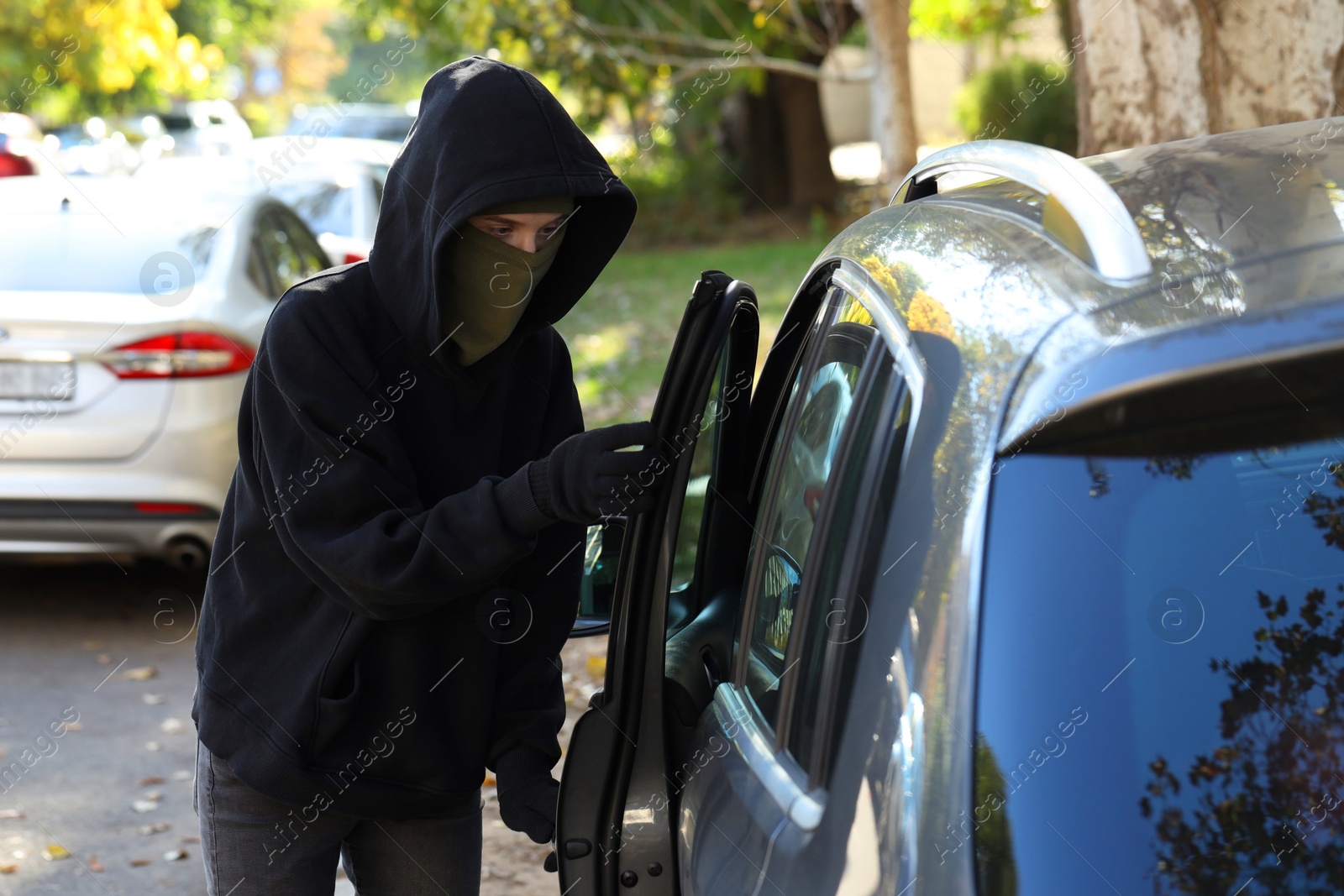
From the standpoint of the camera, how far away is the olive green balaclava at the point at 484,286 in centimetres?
220

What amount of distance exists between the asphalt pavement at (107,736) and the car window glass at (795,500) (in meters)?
2.47

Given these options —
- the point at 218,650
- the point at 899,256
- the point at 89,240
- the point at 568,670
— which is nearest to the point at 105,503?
the point at 89,240

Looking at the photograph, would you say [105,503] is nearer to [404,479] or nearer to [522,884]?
[522,884]

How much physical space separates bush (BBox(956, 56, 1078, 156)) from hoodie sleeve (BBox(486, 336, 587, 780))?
16131 millimetres

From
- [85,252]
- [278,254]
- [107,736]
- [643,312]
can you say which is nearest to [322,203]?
[278,254]

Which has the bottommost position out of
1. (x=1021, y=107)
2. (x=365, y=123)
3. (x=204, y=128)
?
(x=1021, y=107)

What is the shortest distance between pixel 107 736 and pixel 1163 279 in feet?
16.0

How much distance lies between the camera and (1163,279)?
1317 mm

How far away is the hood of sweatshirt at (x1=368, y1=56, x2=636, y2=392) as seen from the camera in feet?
6.89

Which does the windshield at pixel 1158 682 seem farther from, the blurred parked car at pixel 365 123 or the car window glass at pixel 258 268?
the blurred parked car at pixel 365 123

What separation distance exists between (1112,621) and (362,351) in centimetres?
131

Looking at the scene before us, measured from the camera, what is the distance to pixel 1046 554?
121cm

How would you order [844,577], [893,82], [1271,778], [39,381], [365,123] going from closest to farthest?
[1271,778] < [844,577] < [39,381] < [893,82] < [365,123]

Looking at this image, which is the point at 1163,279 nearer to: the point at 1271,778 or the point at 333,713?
the point at 1271,778
